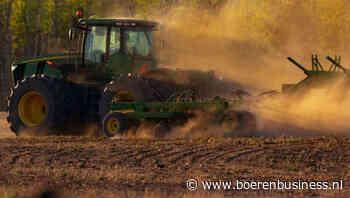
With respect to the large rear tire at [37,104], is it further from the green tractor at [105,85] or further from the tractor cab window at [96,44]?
the tractor cab window at [96,44]

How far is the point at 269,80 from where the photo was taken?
20766 millimetres

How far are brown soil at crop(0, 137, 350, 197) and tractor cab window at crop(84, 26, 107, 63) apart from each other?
2.73 m

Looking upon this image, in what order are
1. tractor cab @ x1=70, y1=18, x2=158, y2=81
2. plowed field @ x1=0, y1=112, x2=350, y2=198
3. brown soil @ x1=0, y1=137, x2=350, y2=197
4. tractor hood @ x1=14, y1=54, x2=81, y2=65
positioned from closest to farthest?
plowed field @ x1=0, y1=112, x2=350, y2=198
brown soil @ x1=0, y1=137, x2=350, y2=197
tractor cab @ x1=70, y1=18, x2=158, y2=81
tractor hood @ x1=14, y1=54, x2=81, y2=65

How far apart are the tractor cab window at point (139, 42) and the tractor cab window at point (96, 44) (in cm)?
58

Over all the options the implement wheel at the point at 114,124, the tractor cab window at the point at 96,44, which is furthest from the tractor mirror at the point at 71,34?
the implement wheel at the point at 114,124

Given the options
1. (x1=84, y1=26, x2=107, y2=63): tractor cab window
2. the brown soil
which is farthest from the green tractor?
Answer: the brown soil

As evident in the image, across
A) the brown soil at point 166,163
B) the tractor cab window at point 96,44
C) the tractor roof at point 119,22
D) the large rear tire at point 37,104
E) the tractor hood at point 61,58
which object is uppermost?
the tractor roof at point 119,22

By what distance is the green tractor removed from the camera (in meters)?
14.5

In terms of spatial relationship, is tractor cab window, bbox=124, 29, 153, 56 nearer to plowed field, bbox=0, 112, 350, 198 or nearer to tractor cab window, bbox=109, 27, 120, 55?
tractor cab window, bbox=109, 27, 120, 55

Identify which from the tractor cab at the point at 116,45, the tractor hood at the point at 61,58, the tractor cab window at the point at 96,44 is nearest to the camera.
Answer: the tractor cab at the point at 116,45

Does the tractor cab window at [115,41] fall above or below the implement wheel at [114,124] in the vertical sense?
above

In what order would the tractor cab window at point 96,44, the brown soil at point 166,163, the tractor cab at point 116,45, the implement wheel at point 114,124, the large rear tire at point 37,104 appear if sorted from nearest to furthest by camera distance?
the brown soil at point 166,163
the implement wheel at point 114,124
the large rear tire at point 37,104
the tractor cab at point 116,45
the tractor cab window at point 96,44

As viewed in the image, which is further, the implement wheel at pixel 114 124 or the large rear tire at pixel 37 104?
the large rear tire at pixel 37 104

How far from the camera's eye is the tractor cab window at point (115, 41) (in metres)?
15.4
